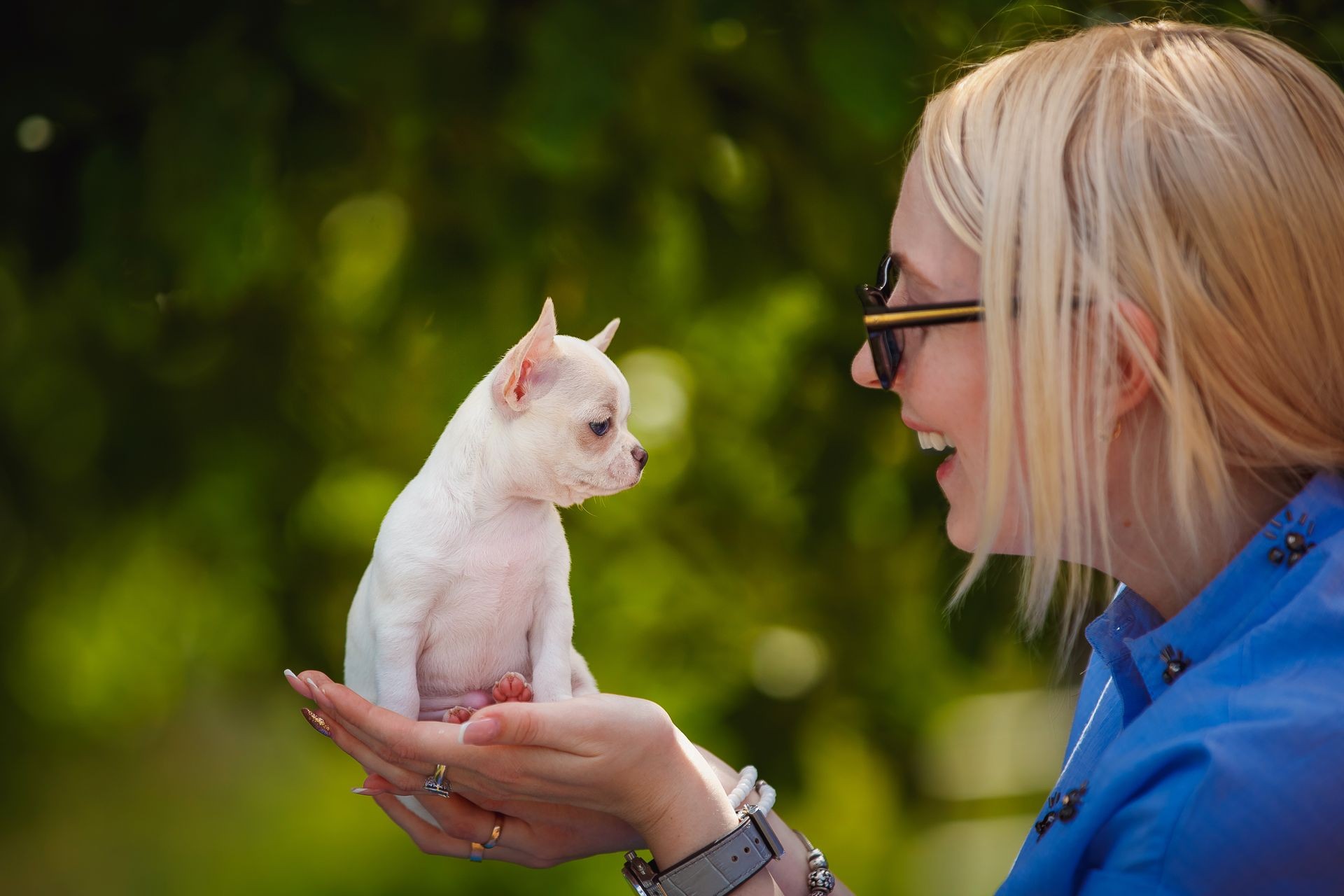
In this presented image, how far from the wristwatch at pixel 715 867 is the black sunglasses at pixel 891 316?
689 mm

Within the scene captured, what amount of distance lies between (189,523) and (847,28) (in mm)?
1642

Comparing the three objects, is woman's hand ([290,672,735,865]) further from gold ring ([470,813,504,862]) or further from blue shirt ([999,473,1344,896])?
blue shirt ([999,473,1344,896])

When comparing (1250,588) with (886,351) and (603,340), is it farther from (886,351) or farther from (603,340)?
(603,340)

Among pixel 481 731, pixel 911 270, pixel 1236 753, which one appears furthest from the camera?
pixel 911 270

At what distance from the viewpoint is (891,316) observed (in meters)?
1.47

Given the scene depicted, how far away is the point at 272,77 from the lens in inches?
83.1

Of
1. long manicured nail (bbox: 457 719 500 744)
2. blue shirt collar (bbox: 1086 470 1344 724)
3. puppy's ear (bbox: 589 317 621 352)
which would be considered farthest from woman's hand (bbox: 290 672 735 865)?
blue shirt collar (bbox: 1086 470 1344 724)

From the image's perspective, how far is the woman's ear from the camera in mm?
1286

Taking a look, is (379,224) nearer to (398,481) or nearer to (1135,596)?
(398,481)

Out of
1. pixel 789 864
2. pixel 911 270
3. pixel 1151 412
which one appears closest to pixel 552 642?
pixel 789 864

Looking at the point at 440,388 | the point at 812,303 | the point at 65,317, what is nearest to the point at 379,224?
the point at 440,388

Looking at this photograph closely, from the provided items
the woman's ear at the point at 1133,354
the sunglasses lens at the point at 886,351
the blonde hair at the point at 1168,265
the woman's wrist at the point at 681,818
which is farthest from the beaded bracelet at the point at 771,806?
the woman's ear at the point at 1133,354

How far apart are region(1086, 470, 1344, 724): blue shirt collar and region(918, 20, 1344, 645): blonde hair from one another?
63 mm

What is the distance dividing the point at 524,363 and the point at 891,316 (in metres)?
0.49
